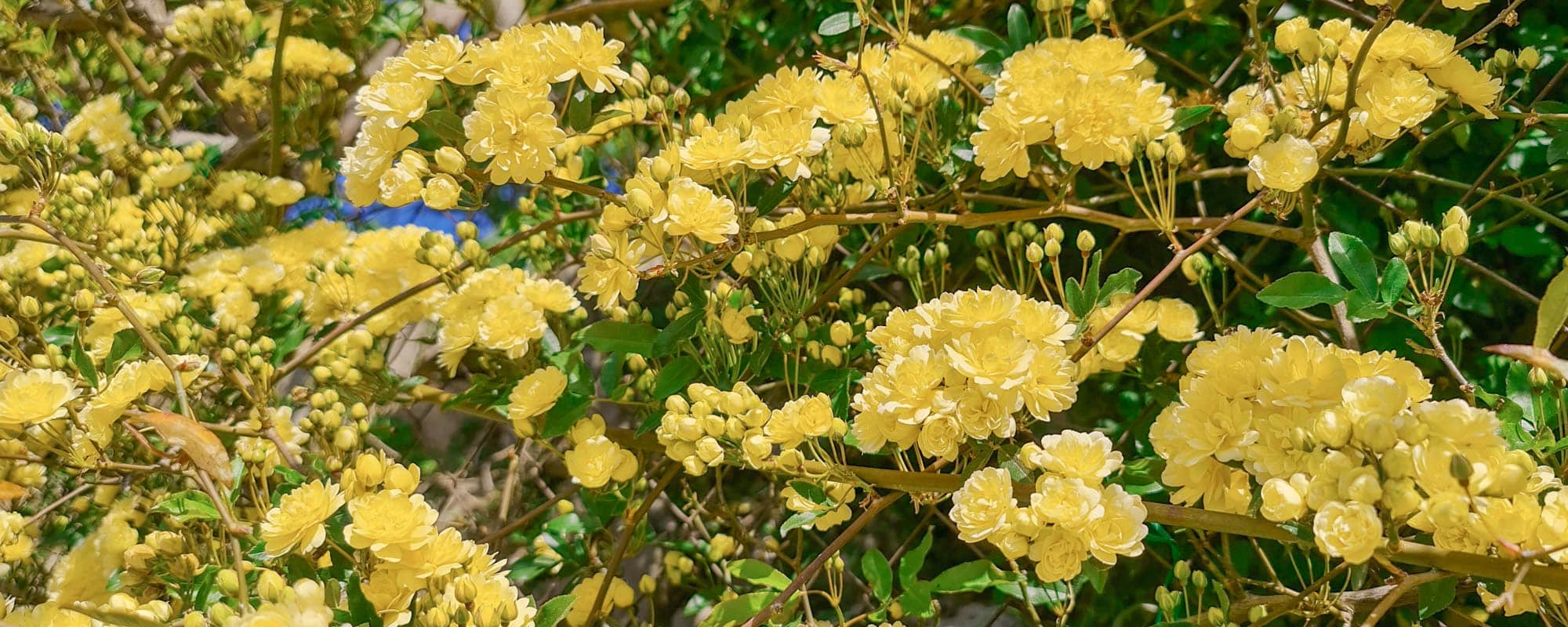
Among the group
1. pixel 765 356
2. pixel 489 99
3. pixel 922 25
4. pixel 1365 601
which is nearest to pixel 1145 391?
pixel 1365 601

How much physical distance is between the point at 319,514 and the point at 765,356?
50 centimetres

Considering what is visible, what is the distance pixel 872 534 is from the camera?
1.58m

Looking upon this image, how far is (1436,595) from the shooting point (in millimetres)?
847

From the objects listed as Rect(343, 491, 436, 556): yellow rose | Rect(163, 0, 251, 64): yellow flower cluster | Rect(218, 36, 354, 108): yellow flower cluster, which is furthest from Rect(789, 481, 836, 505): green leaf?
Rect(163, 0, 251, 64): yellow flower cluster

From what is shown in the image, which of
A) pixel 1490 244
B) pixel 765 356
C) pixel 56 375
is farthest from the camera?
pixel 1490 244

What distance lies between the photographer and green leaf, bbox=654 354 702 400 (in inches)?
46.2

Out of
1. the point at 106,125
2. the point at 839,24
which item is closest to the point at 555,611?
the point at 839,24

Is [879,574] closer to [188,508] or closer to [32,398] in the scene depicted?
[188,508]

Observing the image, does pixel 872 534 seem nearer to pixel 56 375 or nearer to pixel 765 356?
pixel 765 356

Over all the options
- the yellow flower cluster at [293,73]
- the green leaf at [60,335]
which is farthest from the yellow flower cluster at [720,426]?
the yellow flower cluster at [293,73]

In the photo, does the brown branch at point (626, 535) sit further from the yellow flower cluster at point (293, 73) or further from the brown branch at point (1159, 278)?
the yellow flower cluster at point (293, 73)

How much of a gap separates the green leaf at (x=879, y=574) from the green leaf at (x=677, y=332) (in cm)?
36

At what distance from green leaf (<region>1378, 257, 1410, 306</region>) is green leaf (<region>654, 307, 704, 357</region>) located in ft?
2.23

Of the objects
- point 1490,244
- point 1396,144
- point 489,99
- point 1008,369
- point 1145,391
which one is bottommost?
point 1145,391
